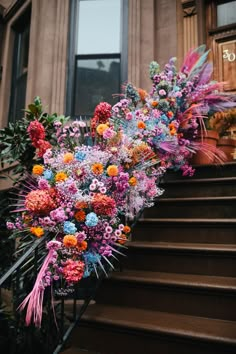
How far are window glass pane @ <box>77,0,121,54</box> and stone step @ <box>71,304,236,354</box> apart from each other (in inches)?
160

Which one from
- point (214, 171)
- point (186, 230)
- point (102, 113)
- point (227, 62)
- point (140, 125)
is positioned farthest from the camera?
point (227, 62)

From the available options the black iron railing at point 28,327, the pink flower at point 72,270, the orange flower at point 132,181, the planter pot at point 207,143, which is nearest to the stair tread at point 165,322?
the black iron railing at point 28,327

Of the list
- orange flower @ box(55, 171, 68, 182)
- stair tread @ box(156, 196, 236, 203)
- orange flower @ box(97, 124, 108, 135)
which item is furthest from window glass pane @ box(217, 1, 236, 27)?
orange flower @ box(55, 171, 68, 182)

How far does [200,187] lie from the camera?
3443mm

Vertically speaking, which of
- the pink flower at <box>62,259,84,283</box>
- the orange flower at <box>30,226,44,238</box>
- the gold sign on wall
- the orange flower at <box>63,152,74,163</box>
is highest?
the gold sign on wall

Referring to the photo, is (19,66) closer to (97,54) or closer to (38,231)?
(97,54)

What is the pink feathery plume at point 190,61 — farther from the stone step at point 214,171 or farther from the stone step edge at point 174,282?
the stone step edge at point 174,282

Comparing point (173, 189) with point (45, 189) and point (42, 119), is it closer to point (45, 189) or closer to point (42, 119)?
point (42, 119)

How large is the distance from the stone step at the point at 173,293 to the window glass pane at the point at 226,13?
4.11 m

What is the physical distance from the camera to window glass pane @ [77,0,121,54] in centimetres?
528

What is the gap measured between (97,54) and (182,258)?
3.71m

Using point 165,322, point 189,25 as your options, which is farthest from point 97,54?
point 165,322

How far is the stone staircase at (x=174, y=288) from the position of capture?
2076 millimetres

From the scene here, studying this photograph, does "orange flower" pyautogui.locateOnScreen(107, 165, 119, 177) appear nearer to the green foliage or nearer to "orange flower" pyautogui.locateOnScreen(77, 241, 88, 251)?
"orange flower" pyautogui.locateOnScreen(77, 241, 88, 251)
